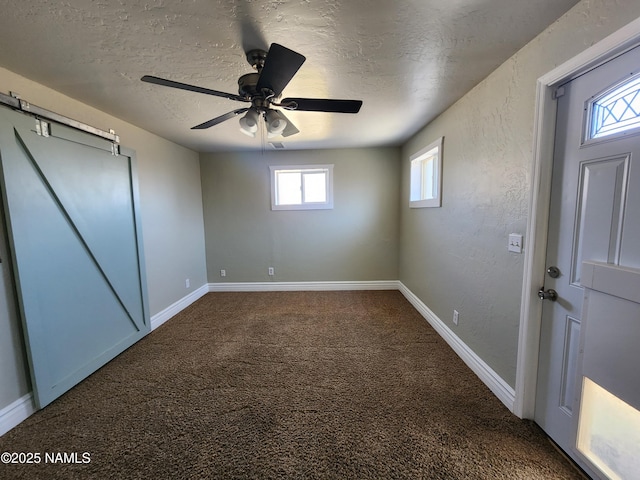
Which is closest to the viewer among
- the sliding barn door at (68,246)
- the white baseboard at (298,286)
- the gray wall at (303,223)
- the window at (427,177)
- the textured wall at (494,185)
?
the textured wall at (494,185)

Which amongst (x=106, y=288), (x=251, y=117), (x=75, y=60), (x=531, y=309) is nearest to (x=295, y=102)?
(x=251, y=117)

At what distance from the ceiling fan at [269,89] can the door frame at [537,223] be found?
1012 mm

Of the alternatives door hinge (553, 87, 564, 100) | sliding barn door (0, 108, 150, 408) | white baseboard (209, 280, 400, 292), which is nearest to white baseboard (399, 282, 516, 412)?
white baseboard (209, 280, 400, 292)

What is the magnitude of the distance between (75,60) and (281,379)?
8.51 feet

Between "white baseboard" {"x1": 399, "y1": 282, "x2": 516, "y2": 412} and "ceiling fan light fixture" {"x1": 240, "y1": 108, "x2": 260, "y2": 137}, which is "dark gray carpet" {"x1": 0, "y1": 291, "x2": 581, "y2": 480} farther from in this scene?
"ceiling fan light fixture" {"x1": 240, "y1": 108, "x2": 260, "y2": 137}

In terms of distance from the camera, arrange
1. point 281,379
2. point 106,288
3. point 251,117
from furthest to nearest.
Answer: point 106,288 → point 281,379 → point 251,117

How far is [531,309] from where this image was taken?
146 cm

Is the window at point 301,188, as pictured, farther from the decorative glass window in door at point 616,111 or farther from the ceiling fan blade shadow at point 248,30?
the decorative glass window in door at point 616,111

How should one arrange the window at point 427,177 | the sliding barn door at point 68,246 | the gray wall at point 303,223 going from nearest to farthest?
the sliding barn door at point 68,246 < the window at point 427,177 < the gray wall at point 303,223

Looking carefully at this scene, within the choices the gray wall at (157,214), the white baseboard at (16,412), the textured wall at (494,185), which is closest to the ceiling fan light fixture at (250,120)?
the gray wall at (157,214)

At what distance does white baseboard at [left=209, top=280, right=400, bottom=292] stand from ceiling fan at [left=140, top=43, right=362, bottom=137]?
281 cm

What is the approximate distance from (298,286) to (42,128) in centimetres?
331

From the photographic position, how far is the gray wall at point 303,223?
3902 mm

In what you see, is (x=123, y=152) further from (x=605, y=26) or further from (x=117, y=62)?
(x=605, y=26)
